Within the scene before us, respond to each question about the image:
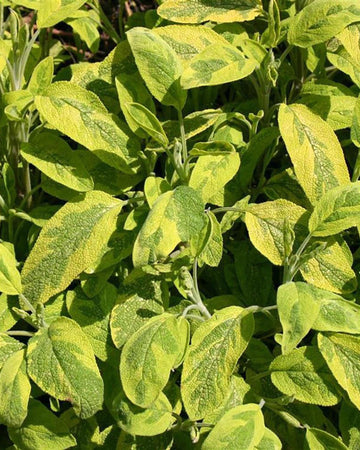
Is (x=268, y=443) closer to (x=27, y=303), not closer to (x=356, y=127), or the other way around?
(x=27, y=303)

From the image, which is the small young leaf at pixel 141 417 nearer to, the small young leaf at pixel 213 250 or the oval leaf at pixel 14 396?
the oval leaf at pixel 14 396

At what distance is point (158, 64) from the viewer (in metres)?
1.17

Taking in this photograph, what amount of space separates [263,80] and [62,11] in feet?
1.45

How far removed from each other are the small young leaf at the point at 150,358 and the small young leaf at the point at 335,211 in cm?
31

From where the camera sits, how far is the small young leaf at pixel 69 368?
3.47ft

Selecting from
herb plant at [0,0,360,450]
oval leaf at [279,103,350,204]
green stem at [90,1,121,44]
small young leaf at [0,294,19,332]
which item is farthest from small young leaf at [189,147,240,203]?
green stem at [90,1,121,44]

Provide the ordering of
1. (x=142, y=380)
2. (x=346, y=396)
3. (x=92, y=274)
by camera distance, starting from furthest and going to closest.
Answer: (x=92, y=274), (x=346, y=396), (x=142, y=380)

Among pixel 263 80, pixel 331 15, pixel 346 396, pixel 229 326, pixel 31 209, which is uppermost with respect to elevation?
pixel 331 15

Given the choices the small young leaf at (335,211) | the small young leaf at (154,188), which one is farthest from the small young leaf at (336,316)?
the small young leaf at (154,188)

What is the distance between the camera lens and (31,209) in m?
1.41

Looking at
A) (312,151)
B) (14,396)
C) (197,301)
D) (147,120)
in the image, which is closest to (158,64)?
(147,120)

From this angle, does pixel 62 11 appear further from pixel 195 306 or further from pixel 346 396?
pixel 346 396

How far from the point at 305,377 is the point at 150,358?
30cm

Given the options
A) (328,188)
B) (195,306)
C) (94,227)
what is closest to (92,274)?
(94,227)
